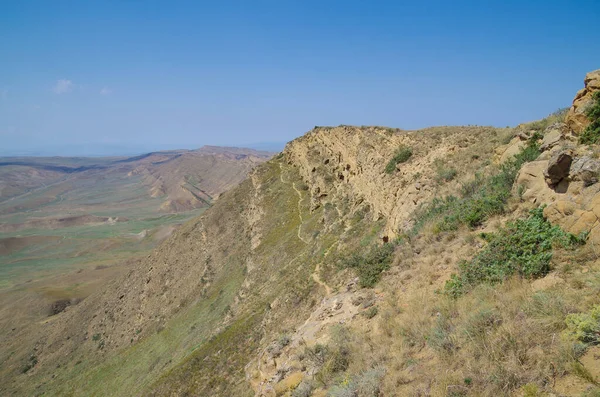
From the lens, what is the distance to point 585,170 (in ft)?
23.3

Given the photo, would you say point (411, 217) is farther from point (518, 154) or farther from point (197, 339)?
point (197, 339)

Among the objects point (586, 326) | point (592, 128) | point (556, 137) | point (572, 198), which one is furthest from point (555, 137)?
point (586, 326)

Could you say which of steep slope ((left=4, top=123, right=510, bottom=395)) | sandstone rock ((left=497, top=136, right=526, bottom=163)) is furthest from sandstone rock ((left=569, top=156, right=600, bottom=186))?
steep slope ((left=4, top=123, right=510, bottom=395))

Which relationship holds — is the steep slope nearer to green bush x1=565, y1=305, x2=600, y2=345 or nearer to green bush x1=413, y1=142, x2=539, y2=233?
green bush x1=413, y1=142, x2=539, y2=233

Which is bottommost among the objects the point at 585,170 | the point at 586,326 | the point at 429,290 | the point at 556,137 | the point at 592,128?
the point at 429,290

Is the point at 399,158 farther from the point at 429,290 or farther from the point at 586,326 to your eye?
the point at 586,326

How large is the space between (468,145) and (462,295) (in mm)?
12040

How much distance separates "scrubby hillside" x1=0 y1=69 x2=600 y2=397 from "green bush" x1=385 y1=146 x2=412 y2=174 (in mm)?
144

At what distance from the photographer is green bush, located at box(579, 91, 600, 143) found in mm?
8148

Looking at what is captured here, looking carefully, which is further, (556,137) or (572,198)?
(556,137)

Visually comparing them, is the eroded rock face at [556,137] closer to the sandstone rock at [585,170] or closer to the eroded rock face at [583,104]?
the eroded rock face at [583,104]

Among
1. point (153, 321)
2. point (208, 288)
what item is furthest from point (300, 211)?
point (153, 321)

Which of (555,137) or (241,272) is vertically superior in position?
(555,137)

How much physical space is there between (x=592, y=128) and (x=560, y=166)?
6.32 feet
